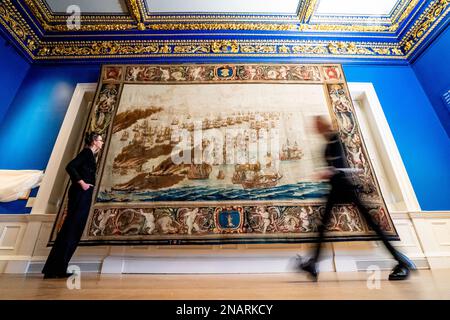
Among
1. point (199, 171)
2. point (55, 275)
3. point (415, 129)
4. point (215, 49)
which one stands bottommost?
point (55, 275)

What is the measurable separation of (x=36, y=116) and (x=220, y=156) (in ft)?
8.82

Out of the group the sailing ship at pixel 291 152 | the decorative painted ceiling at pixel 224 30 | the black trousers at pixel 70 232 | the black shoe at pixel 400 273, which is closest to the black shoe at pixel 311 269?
the black shoe at pixel 400 273

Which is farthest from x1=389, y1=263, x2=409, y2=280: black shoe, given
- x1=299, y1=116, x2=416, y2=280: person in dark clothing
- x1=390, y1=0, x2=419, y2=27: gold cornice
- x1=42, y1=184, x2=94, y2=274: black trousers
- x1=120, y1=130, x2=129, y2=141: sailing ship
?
x1=390, y1=0, x2=419, y2=27: gold cornice

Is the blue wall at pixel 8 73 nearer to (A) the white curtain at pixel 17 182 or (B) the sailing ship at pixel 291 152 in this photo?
(A) the white curtain at pixel 17 182

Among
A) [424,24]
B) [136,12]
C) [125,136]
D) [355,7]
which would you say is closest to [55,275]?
[125,136]

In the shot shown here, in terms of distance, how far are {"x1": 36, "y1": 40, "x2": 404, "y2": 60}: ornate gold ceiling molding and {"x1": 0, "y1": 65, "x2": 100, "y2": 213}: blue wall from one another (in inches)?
13.7

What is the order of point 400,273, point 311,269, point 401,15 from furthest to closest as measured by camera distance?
1. point 401,15
2. point 311,269
3. point 400,273

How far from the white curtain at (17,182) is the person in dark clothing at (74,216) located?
2.70 feet

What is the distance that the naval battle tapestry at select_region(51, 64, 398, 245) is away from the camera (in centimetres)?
217

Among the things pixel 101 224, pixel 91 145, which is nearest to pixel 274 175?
pixel 101 224

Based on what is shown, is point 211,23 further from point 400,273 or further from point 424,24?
point 400,273

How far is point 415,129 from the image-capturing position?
2896 millimetres

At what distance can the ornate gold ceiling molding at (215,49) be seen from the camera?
3.39 meters
